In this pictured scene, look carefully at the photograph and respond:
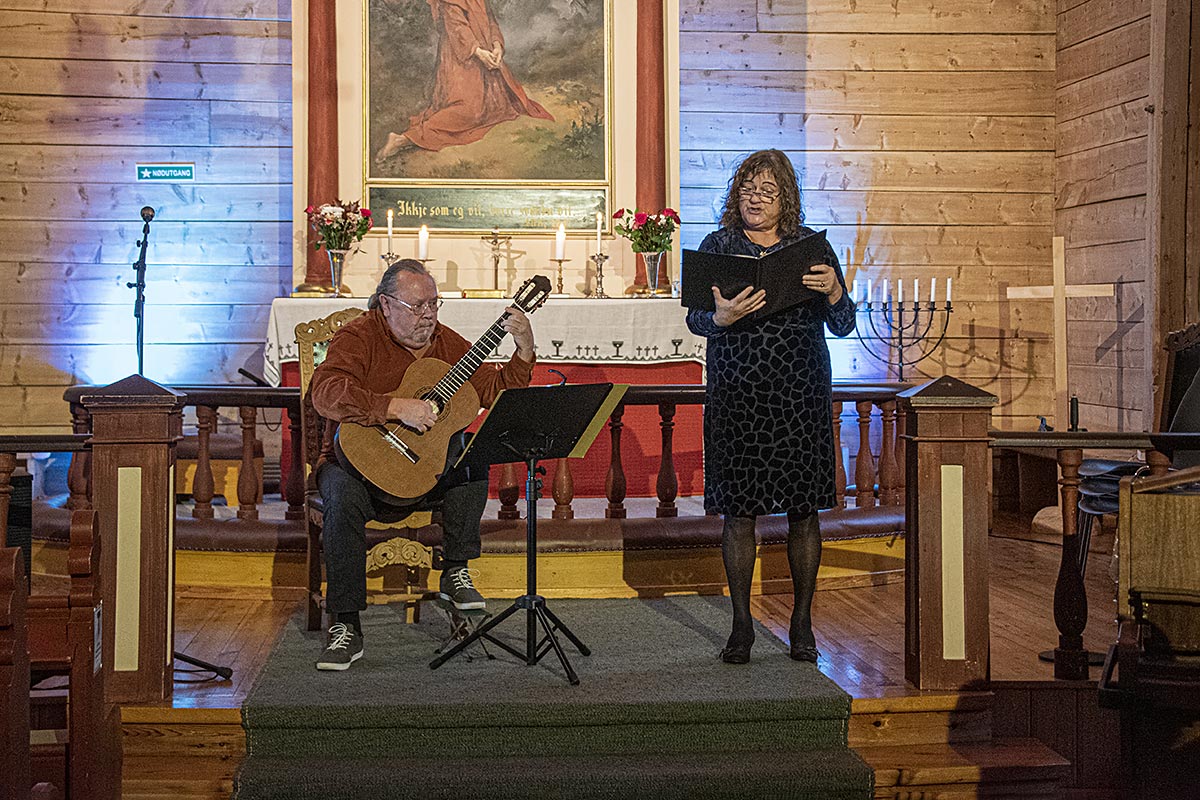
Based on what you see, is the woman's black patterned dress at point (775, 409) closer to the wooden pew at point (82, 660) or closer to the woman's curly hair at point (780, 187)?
the woman's curly hair at point (780, 187)

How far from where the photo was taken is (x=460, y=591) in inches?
157

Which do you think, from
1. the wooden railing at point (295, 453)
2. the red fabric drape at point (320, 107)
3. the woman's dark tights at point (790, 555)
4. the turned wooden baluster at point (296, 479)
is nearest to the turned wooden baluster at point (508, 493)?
the wooden railing at point (295, 453)

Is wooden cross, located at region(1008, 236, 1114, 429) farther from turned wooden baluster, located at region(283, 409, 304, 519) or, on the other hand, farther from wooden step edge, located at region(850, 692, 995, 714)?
turned wooden baluster, located at region(283, 409, 304, 519)

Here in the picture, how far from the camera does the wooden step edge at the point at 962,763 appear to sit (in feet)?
10.9

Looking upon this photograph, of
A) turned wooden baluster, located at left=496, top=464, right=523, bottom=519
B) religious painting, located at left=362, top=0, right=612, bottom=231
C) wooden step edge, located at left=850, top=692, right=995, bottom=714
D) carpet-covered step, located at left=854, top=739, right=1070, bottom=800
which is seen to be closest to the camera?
carpet-covered step, located at left=854, top=739, right=1070, bottom=800

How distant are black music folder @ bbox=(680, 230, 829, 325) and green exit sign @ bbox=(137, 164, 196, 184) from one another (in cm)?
457

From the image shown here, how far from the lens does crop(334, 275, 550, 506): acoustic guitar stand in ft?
12.4

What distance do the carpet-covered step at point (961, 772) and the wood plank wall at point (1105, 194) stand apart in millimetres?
3595

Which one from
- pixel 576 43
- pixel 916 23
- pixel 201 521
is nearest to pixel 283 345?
pixel 201 521

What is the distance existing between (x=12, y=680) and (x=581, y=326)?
4.43m

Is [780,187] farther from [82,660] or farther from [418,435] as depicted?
[82,660]

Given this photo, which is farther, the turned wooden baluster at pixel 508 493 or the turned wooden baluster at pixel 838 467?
the turned wooden baluster at pixel 508 493

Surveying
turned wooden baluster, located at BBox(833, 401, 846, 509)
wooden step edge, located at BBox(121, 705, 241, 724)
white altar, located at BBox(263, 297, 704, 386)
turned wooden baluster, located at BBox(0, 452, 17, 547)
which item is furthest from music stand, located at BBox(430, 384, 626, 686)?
white altar, located at BBox(263, 297, 704, 386)

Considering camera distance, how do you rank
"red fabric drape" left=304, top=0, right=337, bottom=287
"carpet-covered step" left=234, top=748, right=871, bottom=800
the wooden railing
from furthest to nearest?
"red fabric drape" left=304, top=0, right=337, bottom=287 < the wooden railing < "carpet-covered step" left=234, top=748, right=871, bottom=800
